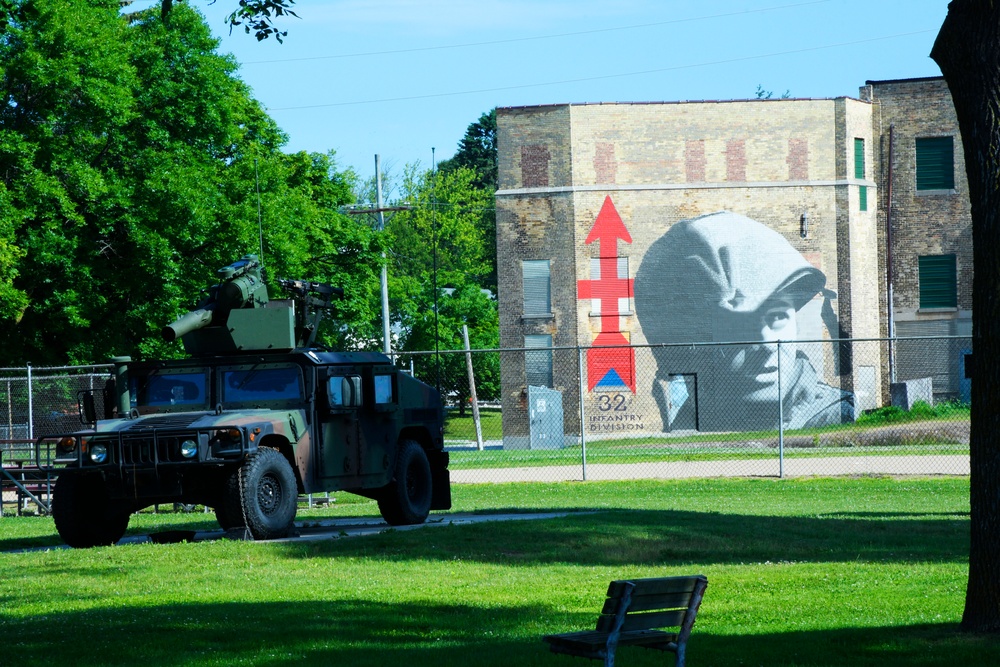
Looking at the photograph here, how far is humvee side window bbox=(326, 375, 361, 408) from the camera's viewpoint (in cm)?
1619

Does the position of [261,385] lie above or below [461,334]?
above

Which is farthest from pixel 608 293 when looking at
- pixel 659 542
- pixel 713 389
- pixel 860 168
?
pixel 659 542

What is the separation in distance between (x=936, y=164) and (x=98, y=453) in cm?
3801

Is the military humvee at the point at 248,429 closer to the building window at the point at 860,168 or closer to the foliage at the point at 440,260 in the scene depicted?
the building window at the point at 860,168

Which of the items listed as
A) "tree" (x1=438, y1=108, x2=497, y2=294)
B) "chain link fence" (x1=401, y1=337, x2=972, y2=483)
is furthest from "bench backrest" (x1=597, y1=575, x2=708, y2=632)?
"tree" (x1=438, y1=108, x2=497, y2=294)

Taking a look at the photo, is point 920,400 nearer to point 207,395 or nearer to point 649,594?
point 207,395

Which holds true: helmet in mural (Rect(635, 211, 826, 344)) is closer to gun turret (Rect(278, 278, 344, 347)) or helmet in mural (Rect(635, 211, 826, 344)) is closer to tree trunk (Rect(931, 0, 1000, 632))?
gun turret (Rect(278, 278, 344, 347))

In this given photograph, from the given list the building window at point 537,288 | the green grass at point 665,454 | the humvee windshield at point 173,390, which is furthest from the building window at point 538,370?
the humvee windshield at point 173,390

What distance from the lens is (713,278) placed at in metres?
46.0

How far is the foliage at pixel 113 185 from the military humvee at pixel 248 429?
51.7 feet

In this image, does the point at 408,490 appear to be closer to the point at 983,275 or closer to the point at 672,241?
the point at 983,275

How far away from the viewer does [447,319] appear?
66.8m

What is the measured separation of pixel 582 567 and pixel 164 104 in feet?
83.5

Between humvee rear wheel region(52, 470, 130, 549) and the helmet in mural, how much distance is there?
31739 mm
